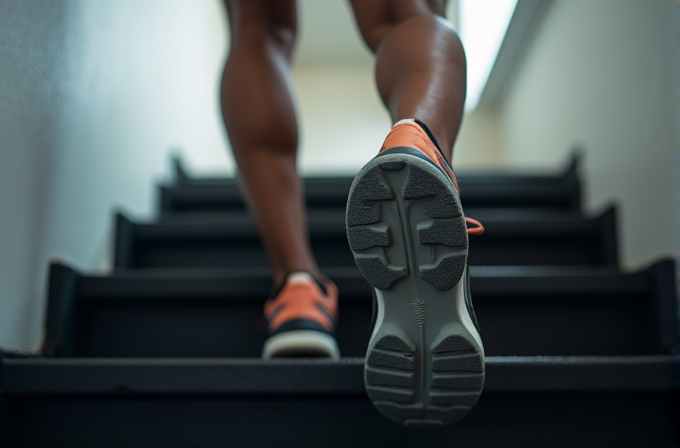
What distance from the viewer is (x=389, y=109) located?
88 cm

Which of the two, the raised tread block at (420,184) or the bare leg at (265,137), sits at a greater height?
the bare leg at (265,137)

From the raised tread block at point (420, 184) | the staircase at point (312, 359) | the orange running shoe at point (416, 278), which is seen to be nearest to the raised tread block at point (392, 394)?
the orange running shoe at point (416, 278)

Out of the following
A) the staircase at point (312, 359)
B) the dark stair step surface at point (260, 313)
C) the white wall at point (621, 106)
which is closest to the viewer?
the staircase at point (312, 359)

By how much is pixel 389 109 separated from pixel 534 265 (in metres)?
0.81

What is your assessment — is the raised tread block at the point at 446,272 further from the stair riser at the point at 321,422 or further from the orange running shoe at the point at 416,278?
the stair riser at the point at 321,422

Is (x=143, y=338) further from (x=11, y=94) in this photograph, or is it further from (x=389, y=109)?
(x=389, y=109)

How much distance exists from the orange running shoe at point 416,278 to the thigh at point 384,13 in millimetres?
229

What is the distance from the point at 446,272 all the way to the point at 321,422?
1.01ft

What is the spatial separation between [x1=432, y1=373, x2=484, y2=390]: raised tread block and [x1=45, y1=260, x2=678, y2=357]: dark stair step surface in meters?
0.43

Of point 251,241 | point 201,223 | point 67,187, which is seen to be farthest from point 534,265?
point 67,187

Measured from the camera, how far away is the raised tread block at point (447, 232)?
0.68 metres

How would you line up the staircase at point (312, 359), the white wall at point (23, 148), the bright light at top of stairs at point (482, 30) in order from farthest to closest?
1. the bright light at top of stairs at point (482, 30)
2. the white wall at point (23, 148)
3. the staircase at point (312, 359)

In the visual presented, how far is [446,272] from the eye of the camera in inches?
27.5

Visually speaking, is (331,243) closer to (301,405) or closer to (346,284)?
(346,284)
